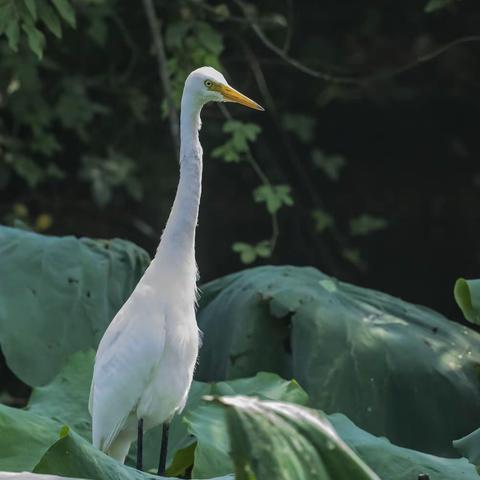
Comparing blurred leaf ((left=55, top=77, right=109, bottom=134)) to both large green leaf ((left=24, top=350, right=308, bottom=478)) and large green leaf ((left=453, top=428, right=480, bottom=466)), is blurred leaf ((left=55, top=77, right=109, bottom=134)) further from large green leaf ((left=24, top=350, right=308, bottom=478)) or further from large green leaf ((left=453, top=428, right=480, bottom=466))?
large green leaf ((left=453, top=428, right=480, bottom=466))

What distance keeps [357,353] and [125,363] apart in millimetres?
687

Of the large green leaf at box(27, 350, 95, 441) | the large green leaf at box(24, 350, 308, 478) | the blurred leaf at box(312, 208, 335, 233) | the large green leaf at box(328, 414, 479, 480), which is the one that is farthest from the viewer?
the blurred leaf at box(312, 208, 335, 233)

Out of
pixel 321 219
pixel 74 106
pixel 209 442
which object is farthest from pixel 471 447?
pixel 74 106

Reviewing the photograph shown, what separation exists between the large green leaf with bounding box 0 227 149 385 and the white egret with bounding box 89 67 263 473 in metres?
0.59

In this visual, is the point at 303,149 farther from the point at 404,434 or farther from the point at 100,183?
the point at 404,434

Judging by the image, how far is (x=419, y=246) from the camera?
571 centimetres

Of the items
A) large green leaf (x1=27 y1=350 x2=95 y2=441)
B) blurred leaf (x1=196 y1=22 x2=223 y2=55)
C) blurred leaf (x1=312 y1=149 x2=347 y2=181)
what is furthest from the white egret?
blurred leaf (x1=312 y1=149 x2=347 y2=181)

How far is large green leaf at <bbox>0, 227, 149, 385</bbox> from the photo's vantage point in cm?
291

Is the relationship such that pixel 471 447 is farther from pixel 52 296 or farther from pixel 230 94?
pixel 52 296

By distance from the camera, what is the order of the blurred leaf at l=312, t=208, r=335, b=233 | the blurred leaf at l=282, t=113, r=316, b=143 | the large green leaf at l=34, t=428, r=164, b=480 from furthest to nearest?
the blurred leaf at l=282, t=113, r=316, b=143 < the blurred leaf at l=312, t=208, r=335, b=233 < the large green leaf at l=34, t=428, r=164, b=480

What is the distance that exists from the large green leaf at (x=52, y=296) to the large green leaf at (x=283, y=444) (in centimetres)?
177

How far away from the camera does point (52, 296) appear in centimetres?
302

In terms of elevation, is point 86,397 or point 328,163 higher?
point 328,163

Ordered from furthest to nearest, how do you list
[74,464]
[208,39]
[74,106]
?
[74,106] → [208,39] → [74,464]
